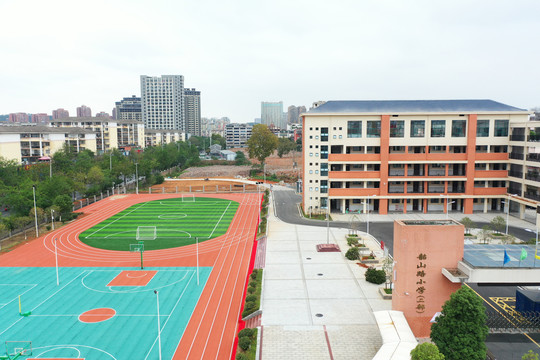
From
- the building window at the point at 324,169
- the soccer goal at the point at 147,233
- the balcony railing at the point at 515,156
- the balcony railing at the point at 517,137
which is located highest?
the balcony railing at the point at 517,137

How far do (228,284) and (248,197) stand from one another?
3821cm

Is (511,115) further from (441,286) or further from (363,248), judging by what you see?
(441,286)

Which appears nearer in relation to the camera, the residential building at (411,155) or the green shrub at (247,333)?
the green shrub at (247,333)

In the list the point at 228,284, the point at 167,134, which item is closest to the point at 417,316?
the point at 228,284

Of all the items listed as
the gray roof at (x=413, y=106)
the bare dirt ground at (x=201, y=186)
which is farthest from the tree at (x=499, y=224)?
the bare dirt ground at (x=201, y=186)

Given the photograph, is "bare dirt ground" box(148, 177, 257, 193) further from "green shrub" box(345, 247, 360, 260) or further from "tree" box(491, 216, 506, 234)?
"tree" box(491, 216, 506, 234)

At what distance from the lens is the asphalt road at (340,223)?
40.5 meters

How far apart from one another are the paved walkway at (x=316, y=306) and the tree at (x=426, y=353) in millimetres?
3556

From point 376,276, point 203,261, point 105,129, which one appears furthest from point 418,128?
point 105,129

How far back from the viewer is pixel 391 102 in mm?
Answer: 52969

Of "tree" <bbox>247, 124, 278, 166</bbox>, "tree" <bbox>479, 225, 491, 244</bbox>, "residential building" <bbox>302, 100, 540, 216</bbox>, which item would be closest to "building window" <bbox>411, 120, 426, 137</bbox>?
"residential building" <bbox>302, 100, 540, 216</bbox>

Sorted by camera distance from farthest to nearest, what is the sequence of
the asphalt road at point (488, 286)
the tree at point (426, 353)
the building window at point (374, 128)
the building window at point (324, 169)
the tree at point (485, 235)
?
the building window at point (324, 169) → the building window at point (374, 128) → the tree at point (485, 235) → the asphalt road at point (488, 286) → the tree at point (426, 353)

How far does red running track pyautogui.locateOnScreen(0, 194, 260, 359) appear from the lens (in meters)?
21.7

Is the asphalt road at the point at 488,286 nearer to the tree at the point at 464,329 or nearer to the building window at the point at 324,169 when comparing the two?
the tree at the point at 464,329
